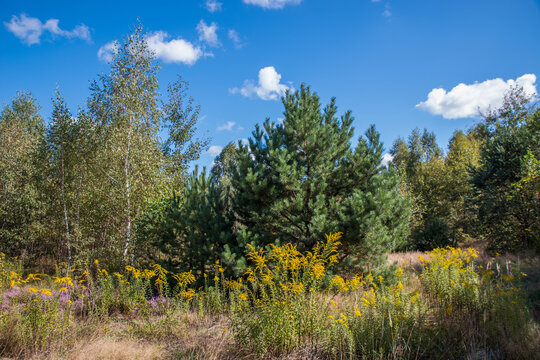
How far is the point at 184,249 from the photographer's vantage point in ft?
22.0

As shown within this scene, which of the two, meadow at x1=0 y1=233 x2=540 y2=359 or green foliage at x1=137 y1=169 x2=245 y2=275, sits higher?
green foliage at x1=137 y1=169 x2=245 y2=275

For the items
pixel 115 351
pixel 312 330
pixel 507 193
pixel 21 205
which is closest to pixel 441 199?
pixel 507 193

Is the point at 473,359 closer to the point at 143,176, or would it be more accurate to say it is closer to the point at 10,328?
the point at 10,328

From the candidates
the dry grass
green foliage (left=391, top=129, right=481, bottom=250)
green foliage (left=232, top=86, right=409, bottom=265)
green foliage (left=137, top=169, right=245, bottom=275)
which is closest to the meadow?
the dry grass

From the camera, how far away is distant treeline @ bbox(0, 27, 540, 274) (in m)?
5.41

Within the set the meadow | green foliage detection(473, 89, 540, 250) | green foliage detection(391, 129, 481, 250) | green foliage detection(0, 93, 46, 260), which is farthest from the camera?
green foliage detection(391, 129, 481, 250)

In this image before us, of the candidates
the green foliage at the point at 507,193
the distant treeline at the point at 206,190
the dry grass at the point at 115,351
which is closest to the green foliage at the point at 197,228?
the distant treeline at the point at 206,190

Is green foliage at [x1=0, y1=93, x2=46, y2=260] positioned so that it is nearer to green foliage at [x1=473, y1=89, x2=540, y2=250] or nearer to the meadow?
the meadow

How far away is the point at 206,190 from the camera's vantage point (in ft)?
22.5

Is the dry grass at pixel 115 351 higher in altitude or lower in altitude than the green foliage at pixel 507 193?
lower

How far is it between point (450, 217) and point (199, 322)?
17.9 meters

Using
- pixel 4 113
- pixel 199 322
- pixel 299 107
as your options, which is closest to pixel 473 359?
pixel 199 322

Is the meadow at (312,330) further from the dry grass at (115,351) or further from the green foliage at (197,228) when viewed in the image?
the green foliage at (197,228)

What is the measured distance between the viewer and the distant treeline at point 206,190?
17.7ft
